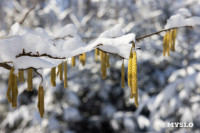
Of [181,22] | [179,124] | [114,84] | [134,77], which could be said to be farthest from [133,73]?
[114,84]

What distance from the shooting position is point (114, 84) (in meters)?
3.62

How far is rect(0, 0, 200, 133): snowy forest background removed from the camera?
2758 millimetres

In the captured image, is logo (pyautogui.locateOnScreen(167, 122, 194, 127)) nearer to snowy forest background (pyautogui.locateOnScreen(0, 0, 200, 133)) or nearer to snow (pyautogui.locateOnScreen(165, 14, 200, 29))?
snowy forest background (pyautogui.locateOnScreen(0, 0, 200, 133))

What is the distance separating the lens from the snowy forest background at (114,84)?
9.05 ft

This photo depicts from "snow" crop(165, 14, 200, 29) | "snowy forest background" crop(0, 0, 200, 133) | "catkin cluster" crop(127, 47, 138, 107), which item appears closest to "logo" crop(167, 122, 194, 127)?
"snowy forest background" crop(0, 0, 200, 133)

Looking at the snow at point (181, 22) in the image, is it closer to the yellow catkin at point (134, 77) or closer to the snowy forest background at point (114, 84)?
the yellow catkin at point (134, 77)

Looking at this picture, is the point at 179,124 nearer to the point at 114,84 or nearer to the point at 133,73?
the point at 114,84

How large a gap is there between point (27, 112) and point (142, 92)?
1857 mm

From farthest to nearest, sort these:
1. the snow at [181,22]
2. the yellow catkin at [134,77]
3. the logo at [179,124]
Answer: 1. the logo at [179,124]
2. the snow at [181,22]
3. the yellow catkin at [134,77]

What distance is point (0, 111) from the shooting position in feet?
10.1

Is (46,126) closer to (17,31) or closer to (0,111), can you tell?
(0,111)

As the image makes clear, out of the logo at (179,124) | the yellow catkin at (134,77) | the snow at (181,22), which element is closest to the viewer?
the yellow catkin at (134,77)

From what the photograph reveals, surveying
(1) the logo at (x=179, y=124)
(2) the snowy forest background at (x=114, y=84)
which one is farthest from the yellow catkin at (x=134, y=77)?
(1) the logo at (x=179, y=124)

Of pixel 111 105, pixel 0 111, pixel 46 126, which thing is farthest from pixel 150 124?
pixel 0 111
